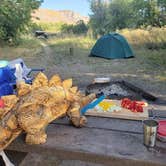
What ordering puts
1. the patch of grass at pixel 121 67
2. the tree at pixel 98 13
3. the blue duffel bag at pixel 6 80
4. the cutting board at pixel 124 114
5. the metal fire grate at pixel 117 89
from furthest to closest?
the tree at pixel 98 13
the patch of grass at pixel 121 67
the metal fire grate at pixel 117 89
the blue duffel bag at pixel 6 80
the cutting board at pixel 124 114

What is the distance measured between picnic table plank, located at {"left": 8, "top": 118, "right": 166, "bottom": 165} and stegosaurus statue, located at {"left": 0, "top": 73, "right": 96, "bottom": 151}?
5cm

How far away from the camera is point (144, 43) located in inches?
336

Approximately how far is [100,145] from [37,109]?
1.01 ft

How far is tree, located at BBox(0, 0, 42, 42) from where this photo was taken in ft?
28.7

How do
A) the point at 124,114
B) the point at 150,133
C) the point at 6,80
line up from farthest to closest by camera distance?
the point at 6,80 → the point at 124,114 → the point at 150,133

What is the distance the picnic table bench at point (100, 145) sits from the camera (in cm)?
115

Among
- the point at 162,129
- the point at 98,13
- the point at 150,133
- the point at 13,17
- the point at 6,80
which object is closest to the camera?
the point at 150,133

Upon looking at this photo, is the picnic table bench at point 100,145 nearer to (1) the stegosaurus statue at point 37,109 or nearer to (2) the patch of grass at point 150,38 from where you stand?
(1) the stegosaurus statue at point 37,109

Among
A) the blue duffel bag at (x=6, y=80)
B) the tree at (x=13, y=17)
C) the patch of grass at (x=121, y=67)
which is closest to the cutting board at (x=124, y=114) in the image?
the blue duffel bag at (x=6, y=80)

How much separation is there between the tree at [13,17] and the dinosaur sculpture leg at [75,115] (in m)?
7.74

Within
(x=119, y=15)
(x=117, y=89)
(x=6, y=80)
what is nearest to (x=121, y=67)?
(x=117, y=89)

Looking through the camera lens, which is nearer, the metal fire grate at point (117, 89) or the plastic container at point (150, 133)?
the plastic container at point (150, 133)

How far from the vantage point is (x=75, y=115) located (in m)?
1.40

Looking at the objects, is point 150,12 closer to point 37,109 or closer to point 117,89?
point 117,89
